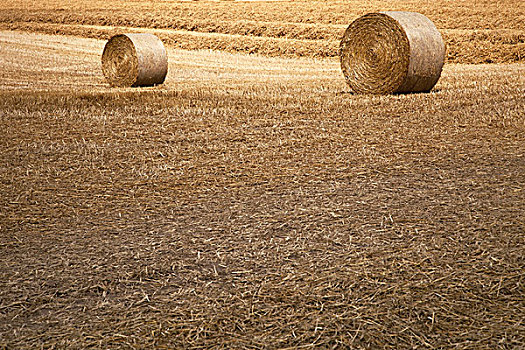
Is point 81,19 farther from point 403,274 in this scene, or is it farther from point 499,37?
point 403,274

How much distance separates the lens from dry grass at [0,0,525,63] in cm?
1967

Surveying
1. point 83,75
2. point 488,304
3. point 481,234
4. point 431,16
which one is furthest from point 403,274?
point 431,16

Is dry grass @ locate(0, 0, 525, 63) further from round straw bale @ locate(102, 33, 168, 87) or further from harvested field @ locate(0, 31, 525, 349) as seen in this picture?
harvested field @ locate(0, 31, 525, 349)

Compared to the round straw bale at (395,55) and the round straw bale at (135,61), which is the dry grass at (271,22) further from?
the round straw bale at (135,61)

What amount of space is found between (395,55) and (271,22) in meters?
18.7

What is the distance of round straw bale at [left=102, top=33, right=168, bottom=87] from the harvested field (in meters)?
4.33

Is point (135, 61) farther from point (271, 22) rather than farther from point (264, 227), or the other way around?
point (271, 22)

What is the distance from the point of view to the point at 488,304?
9.62 ft

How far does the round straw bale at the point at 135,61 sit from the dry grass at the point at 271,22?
9.67 m

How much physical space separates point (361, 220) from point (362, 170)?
5.09 feet

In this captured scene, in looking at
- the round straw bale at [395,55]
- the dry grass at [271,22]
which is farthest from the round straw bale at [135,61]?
the dry grass at [271,22]

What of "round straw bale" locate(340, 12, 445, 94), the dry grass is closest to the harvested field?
"round straw bale" locate(340, 12, 445, 94)

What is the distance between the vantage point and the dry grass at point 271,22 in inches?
774

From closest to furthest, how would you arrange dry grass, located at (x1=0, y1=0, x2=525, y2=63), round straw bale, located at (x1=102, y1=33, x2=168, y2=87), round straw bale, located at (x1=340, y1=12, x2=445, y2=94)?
round straw bale, located at (x1=340, y1=12, x2=445, y2=94) → round straw bale, located at (x1=102, y1=33, x2=168, y2=87) → dry grass, located at (x1=0, y1=0, x2=525, y2=63)
